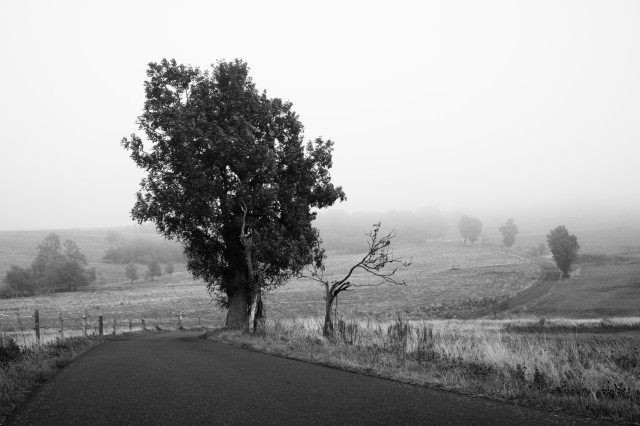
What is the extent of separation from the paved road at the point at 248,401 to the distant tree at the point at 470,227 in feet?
560

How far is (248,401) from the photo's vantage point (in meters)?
6.96

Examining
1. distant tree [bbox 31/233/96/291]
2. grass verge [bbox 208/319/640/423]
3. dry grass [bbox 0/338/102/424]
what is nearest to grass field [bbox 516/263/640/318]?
grass verge [bbox 208/319/640/423]

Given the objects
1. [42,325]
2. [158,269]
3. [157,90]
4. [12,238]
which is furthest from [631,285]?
[12,238]

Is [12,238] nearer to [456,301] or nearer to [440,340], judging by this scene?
[456,301]

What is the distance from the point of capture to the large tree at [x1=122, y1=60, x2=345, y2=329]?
73.1ft

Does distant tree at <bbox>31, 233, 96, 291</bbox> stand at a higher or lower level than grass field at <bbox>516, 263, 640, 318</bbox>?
higher

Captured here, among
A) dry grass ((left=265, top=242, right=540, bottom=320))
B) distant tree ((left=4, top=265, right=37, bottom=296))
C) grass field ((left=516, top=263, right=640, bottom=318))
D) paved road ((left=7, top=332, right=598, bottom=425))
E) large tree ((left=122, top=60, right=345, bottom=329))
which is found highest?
large tree ((left=122, top=60, right=345, bottom=329))

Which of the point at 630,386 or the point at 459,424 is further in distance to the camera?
the point at 630,386

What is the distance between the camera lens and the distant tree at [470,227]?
17012 centimetres

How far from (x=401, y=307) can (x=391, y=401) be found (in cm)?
5447

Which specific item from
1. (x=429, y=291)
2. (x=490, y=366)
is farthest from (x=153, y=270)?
(x=490, y=366)

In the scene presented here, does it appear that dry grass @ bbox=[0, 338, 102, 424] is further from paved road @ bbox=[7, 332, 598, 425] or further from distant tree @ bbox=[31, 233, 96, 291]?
distant tree @ bbox=[31, 233, 96, 291]

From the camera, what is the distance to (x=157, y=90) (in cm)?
2362

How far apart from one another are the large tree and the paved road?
12.0 metres
